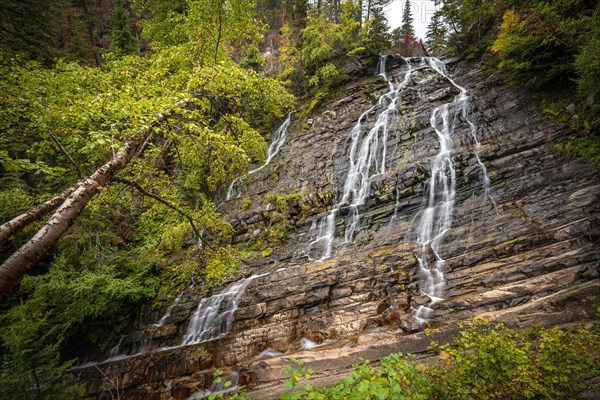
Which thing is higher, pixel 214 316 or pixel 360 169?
pixel 360 169

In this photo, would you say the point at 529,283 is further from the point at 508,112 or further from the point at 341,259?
the point at 508,112

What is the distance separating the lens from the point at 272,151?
18172mm

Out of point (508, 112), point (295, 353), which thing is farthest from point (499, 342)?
point (508, 112)

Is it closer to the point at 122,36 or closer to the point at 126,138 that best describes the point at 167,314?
the point at 126,138

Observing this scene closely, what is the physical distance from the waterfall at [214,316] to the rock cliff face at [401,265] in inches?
4.8

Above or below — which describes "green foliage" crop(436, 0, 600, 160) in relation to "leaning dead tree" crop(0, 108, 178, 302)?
above

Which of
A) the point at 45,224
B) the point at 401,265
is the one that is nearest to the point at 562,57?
the point at 401,265

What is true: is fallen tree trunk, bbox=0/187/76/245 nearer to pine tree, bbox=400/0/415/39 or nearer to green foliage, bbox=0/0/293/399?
green foliage, bbox=0/0/293/399

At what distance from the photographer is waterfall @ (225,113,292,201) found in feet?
54.7

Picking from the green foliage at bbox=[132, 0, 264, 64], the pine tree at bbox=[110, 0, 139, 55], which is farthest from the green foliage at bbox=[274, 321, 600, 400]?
the pine tree at bbox=[110, 0, 139, 55]

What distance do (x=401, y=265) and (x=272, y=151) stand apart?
12390mm

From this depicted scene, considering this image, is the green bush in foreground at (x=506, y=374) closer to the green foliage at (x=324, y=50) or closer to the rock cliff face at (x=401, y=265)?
the rock cliff face at (x=401, y=265)

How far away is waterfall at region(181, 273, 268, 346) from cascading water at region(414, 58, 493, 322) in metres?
6.02

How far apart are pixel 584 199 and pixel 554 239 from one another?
1889 mm
